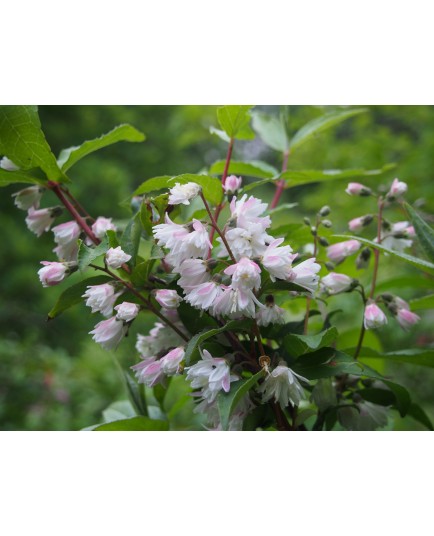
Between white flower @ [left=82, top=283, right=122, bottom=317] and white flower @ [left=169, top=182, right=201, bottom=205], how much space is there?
0.32ft

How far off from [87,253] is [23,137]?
0.17 meters

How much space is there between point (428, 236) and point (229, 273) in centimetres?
26

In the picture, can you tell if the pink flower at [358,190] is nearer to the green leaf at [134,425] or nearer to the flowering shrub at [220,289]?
the flowering shrub at [220,289]

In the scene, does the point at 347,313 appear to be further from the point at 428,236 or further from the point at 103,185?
the point at 103,185

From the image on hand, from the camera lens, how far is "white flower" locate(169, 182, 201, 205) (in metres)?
0.52

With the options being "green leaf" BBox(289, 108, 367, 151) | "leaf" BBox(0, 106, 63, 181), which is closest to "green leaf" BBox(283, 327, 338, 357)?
"leaf" BBox(0, 106, 63, 181)

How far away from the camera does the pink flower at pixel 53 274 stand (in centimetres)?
55

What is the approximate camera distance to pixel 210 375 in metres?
0.51

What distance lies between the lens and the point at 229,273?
0.49 m

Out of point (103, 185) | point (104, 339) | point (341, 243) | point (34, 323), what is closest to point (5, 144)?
point (104, 339)

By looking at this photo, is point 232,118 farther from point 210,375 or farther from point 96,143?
point 210,375

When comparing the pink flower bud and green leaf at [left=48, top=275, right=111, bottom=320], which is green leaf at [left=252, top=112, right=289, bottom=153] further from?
green leaf at [left=48, top=275, right=111, bottom=320]

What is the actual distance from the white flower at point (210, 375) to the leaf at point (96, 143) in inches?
11.2

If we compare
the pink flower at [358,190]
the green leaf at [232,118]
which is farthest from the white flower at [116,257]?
the pink flower at [358,190]
